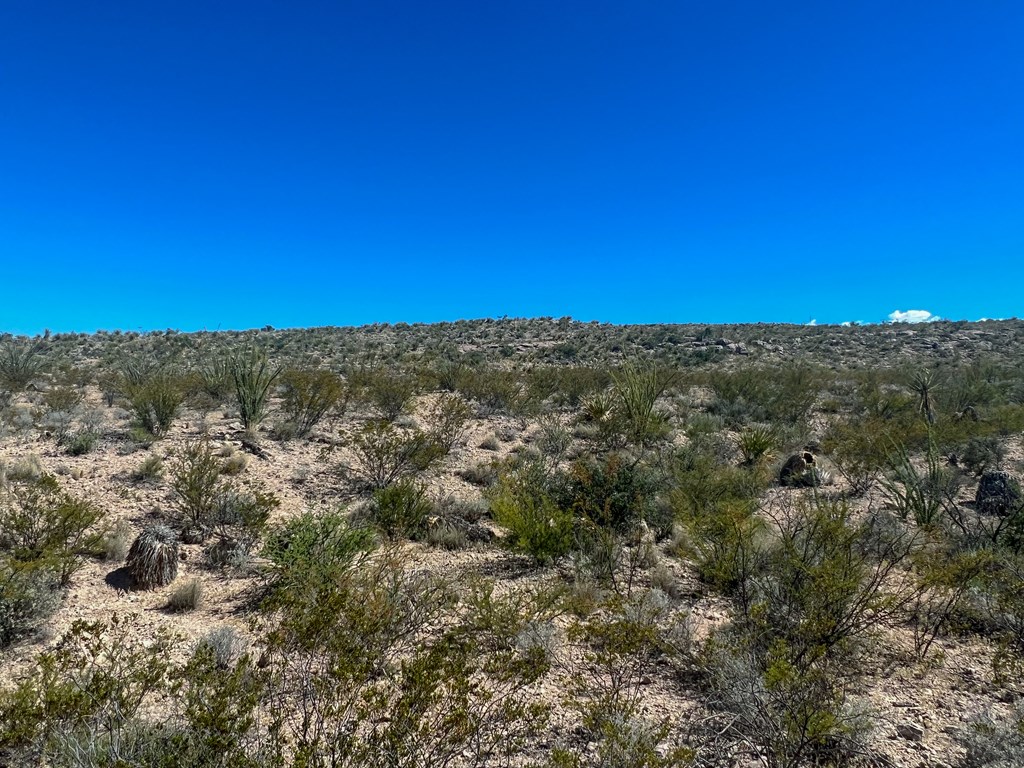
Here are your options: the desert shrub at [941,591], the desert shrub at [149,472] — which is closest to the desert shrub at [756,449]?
the desert shrub at [941,591]

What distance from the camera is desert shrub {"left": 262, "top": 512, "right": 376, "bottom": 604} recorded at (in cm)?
489

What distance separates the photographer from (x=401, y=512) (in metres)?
6.84

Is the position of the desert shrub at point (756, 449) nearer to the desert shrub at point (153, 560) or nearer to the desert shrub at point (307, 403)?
the desert shrub at point (307, 403)

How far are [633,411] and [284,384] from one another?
32.1ft

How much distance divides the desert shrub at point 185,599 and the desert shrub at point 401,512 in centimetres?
202

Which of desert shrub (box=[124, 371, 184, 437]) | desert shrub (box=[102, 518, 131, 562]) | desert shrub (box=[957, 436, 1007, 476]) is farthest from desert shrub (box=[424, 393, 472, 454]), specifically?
desert shrub (box=[957, 436, 1007, 476])

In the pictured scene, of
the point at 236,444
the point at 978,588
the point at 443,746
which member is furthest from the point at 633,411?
the point at 443,746

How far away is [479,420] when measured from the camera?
501 inches

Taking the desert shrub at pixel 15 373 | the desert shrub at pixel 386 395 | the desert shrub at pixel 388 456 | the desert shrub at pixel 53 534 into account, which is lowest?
the desert shrub at pixel 53 534

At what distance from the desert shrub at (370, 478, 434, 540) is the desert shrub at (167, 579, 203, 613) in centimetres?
202

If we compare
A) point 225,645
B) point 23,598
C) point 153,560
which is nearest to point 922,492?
point 225,645

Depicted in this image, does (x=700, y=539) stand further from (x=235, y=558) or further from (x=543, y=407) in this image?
(x=543, y=407)

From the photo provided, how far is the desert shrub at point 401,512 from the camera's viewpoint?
674 centimetres

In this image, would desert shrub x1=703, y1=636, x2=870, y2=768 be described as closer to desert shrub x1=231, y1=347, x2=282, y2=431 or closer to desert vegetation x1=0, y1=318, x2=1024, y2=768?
desert vegetation x1=0, y1=318, x2=1024, y2=768
